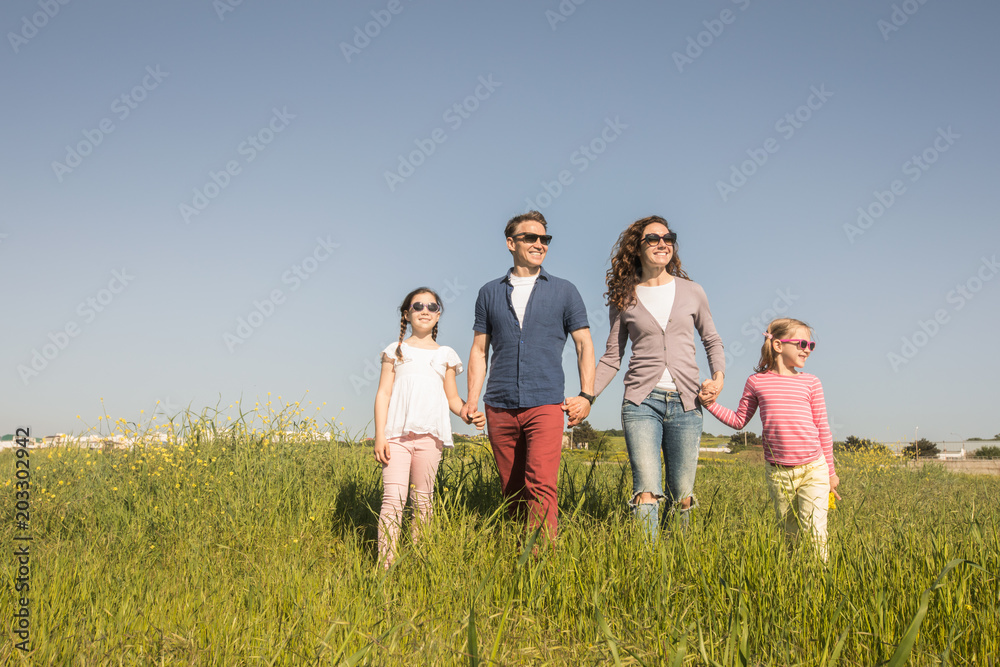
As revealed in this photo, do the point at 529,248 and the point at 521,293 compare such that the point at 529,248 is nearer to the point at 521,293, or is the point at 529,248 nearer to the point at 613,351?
the point at 521,293

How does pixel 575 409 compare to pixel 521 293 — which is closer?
→ pixel 575 409

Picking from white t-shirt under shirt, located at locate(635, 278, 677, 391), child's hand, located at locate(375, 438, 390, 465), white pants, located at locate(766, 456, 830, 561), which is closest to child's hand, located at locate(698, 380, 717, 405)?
white t-shirt under shirt, located at locate(635, 278, 677, 391)

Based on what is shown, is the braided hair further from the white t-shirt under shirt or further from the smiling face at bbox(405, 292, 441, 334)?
the white t-shirt under shirt

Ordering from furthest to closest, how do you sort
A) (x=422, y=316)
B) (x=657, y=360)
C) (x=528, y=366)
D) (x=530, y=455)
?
(x=422, y=316) < (x=657, y=360) < (x=528, y=366) < (x=530, y=455)

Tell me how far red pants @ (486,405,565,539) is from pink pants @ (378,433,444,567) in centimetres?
42

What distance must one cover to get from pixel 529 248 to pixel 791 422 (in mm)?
1963

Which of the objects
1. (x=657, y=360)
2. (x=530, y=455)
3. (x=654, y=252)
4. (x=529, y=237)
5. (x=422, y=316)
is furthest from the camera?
(x=422, y=316)

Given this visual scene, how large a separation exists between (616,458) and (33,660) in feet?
22.7

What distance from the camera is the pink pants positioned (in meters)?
3.86

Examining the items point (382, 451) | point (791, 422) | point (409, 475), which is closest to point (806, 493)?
point (791, 422)

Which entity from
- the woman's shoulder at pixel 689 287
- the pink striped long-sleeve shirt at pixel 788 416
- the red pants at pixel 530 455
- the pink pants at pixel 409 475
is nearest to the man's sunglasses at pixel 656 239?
the woman's shoulder at pixel 689 287

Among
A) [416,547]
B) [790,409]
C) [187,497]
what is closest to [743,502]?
[790,409]

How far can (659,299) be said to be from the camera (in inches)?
162

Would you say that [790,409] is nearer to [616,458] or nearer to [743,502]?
[743,502]
